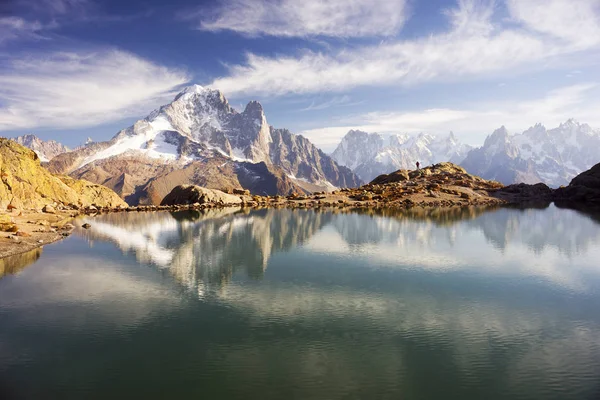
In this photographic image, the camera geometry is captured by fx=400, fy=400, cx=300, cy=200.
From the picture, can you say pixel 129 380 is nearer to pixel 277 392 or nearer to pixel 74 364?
Answer: pixel 74 364

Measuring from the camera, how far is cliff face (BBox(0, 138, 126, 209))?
292 ft

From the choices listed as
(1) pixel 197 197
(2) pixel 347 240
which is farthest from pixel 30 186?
(2) pixel 347 240

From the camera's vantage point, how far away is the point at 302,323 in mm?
26297

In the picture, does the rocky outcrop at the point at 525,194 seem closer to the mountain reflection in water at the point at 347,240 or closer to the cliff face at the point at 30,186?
the mountain reflection in water at the point at 347,240

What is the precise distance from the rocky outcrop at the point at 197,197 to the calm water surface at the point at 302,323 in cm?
7466

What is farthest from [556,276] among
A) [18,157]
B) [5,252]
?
[18,157]

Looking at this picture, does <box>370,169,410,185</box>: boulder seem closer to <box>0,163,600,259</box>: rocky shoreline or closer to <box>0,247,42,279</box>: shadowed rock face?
<box>0,163,600,259</box>: rocky shoreline

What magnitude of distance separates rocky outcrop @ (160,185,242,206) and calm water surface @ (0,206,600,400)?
7466cm

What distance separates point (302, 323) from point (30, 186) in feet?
328

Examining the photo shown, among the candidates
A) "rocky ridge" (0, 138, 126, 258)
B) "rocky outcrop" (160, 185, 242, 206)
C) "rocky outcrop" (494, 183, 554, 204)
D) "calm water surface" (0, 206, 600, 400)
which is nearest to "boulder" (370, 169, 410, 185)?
"rocky outcrop" (494, 183, 554, 204)

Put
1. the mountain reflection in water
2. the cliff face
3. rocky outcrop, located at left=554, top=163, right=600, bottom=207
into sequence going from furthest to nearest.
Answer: rocky outcrop, located at left=554, top=163, right=600, bottom=207
the cliff face
the mountain reflection in water

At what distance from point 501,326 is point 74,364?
25.5m

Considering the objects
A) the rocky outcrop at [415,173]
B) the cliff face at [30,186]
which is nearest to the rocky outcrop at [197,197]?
the cliff face at [30,186]

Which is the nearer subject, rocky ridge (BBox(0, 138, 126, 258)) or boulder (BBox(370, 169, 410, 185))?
rocky ridge (BBox(0, 138, 126, 258))
